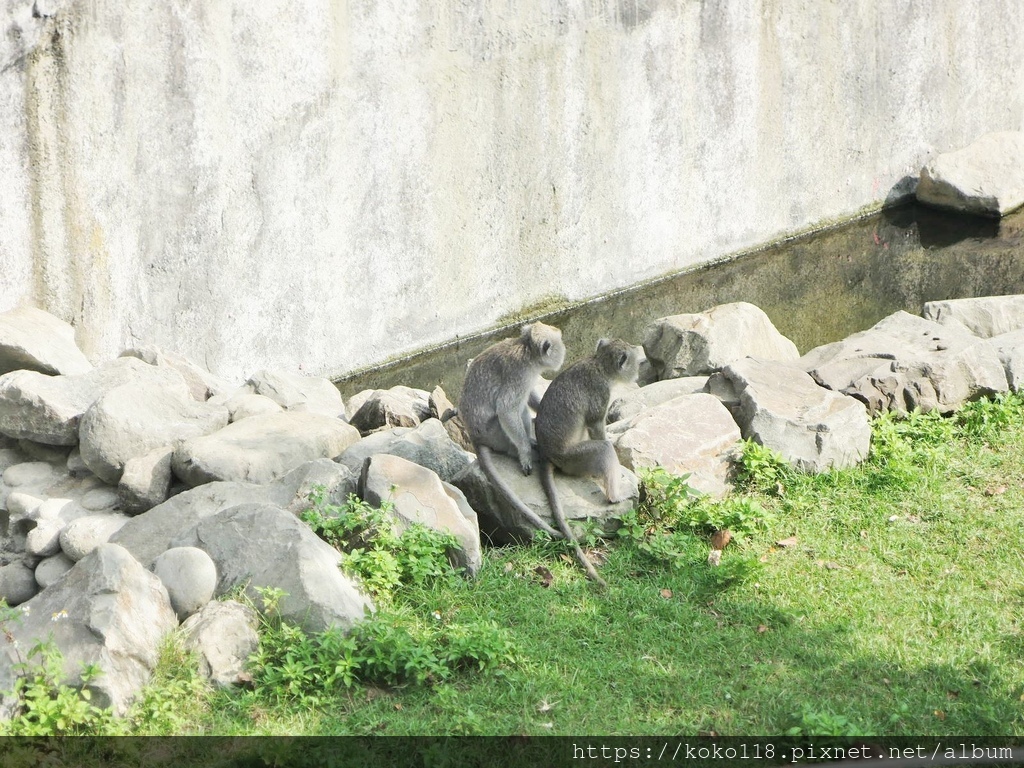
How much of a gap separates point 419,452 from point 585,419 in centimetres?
105

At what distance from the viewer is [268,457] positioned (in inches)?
280

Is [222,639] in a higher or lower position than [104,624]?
lower

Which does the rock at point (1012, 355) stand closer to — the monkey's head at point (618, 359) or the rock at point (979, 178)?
the monkey's head at point (618, 359)

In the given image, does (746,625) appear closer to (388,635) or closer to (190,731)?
(388,635)

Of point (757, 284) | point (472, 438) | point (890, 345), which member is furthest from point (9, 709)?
point (757, 284)

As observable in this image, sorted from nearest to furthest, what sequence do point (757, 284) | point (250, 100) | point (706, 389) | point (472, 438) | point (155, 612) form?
point (155, 612), point (472, 438), point (706, 389), point (250, 100), point (757, 284)

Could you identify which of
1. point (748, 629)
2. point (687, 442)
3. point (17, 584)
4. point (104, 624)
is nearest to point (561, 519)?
point (687, 442)

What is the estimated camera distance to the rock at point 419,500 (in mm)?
6297

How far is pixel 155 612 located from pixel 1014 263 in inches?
444

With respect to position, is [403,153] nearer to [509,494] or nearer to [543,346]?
[543,346]

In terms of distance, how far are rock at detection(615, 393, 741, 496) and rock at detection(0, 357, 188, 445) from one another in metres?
3.51

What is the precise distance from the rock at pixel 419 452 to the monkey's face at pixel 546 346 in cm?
77

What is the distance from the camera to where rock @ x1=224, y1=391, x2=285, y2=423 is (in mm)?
8094

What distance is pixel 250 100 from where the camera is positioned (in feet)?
31.6
